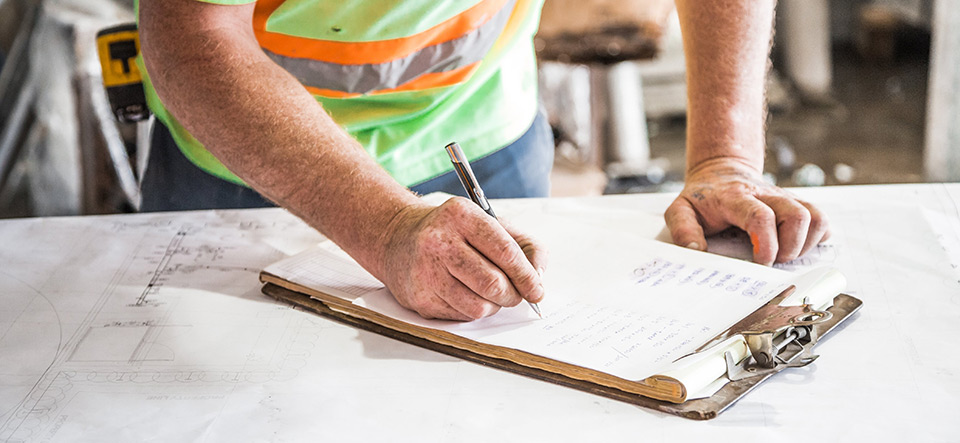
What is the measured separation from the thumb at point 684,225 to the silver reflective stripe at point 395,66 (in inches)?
13.8

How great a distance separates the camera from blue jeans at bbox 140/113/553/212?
130cm

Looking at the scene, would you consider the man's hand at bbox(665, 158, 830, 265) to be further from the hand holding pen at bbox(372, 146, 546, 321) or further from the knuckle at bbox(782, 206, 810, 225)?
the hand holding pen at bbox(372, 146, 546, 321)

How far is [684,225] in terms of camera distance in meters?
1.02

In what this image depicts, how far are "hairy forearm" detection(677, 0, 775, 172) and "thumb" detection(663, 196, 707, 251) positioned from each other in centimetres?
12

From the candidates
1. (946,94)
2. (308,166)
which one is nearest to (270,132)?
(308,166)

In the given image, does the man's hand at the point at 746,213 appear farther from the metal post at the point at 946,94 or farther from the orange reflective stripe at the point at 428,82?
the metal post at the point at 946,94

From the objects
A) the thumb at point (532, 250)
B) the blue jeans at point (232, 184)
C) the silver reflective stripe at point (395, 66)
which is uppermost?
the silver reflective stripe at point (395, 66)

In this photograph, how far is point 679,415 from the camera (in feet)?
2.27

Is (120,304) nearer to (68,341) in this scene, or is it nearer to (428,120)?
(68,341)

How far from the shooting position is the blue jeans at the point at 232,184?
Result: 4.28ft

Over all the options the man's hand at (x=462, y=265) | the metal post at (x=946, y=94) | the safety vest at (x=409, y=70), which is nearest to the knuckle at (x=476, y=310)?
the man's hand at (x=462, y=265)

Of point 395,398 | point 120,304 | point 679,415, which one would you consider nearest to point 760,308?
point 679,415

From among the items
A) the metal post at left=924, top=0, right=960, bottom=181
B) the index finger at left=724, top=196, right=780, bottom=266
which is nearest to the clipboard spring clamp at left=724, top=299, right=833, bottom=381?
the index finger at left=724, top=196, right=780, bottom=266

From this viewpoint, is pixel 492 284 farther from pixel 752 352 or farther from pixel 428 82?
pixel 428 82
